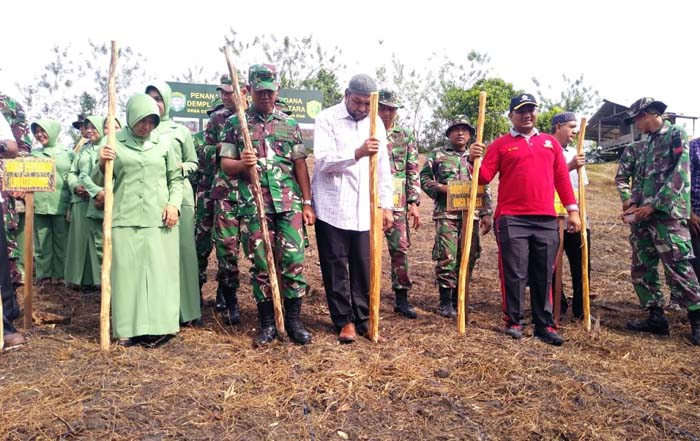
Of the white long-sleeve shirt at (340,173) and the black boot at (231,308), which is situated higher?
the white long-sleeve shirt at (340,173)

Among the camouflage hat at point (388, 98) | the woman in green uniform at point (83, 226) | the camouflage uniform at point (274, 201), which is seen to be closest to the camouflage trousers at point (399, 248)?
the camouflage hat at point (388, 98)

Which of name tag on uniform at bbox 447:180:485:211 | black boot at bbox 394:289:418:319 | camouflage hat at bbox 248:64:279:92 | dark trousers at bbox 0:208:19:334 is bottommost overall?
black boot at bbox 394:289:418:319

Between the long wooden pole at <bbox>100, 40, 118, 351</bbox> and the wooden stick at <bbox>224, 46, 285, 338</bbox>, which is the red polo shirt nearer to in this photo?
the wooden stick at <bbox>224, 46, 285, 338</bbox>

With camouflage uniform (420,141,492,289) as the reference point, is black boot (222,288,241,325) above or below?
below

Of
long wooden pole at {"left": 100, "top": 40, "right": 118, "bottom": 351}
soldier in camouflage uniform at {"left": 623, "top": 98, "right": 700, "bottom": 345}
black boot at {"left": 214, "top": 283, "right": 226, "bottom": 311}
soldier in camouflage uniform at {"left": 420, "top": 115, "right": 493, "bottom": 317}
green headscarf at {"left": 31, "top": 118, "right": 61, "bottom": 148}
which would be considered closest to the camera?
long wooden pole at {"left": 100, "top": 40, "right": 118, "bottom": 351}

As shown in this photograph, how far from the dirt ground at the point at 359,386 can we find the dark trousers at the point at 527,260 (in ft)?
0.86

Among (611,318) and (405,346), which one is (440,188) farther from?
(611,318)

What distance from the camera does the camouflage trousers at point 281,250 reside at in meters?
4.06

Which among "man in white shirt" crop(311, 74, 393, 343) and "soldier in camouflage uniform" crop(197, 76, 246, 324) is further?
"soldier in camouflage uniform" crop(197, 76, 246, 324)

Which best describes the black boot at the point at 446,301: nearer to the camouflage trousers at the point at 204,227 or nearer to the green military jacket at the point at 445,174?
the green military jacket at the point at 445,174

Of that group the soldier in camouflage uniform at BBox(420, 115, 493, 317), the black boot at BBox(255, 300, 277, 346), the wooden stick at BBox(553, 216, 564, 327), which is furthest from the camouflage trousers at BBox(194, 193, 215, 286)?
the wooden stick at BBox(553, 216, 564, 327)

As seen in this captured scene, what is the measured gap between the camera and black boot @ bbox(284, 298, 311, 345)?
4.12 meters

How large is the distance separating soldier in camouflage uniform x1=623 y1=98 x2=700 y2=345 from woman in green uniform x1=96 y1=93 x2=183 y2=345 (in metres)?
4.01

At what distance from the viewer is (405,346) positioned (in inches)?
162
